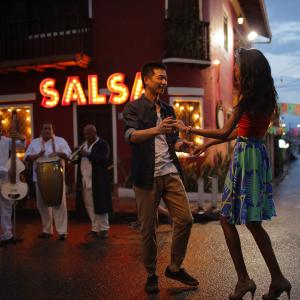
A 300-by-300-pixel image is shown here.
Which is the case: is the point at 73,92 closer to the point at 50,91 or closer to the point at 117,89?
the point at 50,91

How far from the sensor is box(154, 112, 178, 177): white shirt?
14.8 feet

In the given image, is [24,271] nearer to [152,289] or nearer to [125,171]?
[152,289]

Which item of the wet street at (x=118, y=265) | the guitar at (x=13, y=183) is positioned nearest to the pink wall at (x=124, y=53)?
the wet street at (x=118, y=265)

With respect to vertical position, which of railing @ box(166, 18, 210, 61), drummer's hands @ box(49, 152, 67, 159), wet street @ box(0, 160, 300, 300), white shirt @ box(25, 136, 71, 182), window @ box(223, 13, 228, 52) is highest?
window @ box(223, 13, 228, 52)

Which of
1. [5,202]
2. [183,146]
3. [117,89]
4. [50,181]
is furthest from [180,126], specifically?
[117,89]

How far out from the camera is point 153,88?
4.60m

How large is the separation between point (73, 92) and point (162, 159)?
9.01 metres

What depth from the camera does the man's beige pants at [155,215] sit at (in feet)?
14.6

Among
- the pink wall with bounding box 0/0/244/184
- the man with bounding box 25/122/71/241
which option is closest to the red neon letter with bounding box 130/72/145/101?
the pink wall with bounding box 0/0/244/184

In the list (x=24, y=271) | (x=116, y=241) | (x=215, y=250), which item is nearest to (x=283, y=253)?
(x=215, y=250)

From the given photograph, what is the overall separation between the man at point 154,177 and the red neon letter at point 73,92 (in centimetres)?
853

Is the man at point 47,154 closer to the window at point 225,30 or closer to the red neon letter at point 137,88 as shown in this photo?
the red neon letter at point 137,88

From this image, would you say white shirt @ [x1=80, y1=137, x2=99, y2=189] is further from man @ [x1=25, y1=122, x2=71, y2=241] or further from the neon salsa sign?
the neon salsa sign

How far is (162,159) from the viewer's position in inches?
178
